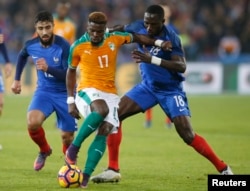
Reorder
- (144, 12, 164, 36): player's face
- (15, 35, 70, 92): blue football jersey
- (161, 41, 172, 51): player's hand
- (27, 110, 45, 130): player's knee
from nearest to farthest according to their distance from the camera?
(161, 41, 172, 51): player's hand → (144, 12, 164, 36): player's face → (27, 110, 45, 130): player's knee → (15, 35, 70, 92): blue football jersey

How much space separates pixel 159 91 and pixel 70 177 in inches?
84.1

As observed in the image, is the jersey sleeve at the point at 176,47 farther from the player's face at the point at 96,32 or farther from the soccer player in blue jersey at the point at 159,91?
the player's face at the point at 96,32

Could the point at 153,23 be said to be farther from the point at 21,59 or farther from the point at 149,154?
the point at 149,154

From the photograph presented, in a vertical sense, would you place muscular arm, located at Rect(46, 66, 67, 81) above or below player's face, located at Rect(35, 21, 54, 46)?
below

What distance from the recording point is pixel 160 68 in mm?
11031

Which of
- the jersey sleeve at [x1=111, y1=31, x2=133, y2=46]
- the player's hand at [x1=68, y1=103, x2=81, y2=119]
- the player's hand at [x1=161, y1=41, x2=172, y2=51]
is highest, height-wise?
the jersey sleeve at [x1=111, y1=31, x2=133, y2=46]

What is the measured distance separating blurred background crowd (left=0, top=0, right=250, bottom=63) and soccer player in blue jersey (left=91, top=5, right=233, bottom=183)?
54.4 ft

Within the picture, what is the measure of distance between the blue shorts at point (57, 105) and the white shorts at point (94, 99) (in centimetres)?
150

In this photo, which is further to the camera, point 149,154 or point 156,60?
point 149,154

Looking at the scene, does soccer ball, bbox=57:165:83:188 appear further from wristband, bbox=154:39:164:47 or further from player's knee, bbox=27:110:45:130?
wristband, bbox=154:39:164:47

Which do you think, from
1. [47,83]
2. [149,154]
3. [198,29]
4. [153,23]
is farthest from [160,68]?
[198,29]

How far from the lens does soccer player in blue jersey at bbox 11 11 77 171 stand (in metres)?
11.4

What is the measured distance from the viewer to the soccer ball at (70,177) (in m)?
9.58

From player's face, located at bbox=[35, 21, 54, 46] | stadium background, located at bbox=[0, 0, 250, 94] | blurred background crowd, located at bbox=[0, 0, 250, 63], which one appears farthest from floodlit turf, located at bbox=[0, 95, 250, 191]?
blurred background crowd, located at bbox=[0, 0, 250, 63]
